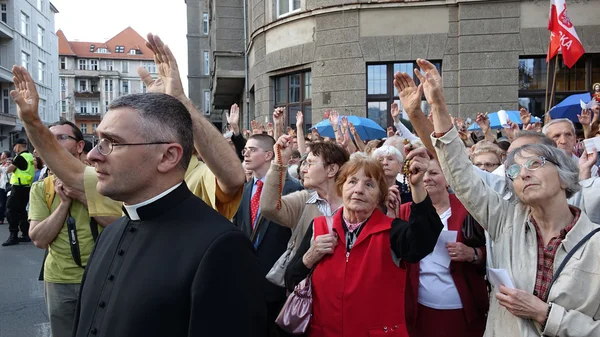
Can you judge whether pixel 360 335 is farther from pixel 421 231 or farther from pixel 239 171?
pixel 239 171

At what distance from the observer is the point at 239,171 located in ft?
9.08

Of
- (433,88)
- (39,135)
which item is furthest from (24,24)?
(433,88)

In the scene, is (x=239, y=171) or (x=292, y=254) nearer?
(x=239, y=171)

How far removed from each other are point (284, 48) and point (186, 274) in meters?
14.4

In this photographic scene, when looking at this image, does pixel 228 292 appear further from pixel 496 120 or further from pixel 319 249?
pixel 496 120

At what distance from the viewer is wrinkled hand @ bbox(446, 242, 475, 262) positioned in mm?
3131

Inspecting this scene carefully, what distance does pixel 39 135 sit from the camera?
315 cm

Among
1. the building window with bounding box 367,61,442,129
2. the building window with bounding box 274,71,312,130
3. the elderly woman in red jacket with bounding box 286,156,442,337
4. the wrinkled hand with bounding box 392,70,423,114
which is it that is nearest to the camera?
the elderly woman in red jacket with bounding box 286,156,442,337

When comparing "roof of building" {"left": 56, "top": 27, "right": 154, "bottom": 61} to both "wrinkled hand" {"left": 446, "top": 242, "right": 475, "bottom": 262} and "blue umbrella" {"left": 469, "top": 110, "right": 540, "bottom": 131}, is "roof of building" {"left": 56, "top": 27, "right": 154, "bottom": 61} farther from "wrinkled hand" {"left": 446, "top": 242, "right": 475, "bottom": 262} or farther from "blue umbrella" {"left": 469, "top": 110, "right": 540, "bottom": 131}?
"wrinkled hand" {"left": 446, "top": 242, "right": 475, "bottom": 262}

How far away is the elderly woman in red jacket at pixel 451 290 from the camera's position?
318 cm

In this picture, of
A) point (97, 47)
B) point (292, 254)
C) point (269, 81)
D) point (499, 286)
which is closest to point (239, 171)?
point (292, 254)

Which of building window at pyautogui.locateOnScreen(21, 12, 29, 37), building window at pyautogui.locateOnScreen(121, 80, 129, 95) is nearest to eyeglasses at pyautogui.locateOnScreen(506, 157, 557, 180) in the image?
building window at pyautogui.locateOnScreen(21, 12, 29, 37)

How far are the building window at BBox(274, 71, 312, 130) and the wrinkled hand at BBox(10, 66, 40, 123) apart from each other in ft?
40.8

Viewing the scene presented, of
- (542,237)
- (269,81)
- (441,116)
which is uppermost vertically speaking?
(269,81)
